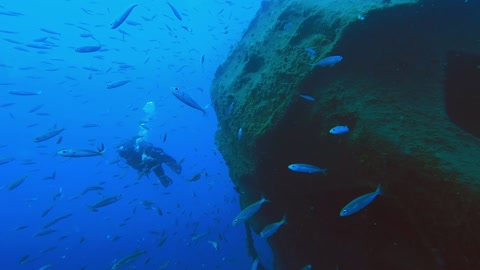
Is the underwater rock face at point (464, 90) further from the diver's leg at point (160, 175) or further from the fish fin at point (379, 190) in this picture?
the diver's leg at point (160, 175)

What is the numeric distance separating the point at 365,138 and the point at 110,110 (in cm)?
7266

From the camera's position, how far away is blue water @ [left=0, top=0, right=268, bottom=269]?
2355 cm

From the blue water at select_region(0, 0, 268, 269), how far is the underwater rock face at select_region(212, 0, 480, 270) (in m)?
6.95

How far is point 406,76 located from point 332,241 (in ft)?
10.5

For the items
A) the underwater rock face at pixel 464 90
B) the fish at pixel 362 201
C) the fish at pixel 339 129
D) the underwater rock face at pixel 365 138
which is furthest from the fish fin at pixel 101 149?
the underwater rock face at pixel 464 90

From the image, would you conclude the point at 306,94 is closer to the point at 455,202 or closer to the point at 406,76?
the point at 406,76

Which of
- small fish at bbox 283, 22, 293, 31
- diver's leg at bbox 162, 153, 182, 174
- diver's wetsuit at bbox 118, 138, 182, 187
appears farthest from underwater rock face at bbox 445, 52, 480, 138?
diver's leg at bbox 162, 153, 182, 174

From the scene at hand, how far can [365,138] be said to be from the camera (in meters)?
4.32

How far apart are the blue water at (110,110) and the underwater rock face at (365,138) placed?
6949mm

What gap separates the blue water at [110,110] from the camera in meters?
23.5

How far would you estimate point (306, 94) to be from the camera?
5.24 m

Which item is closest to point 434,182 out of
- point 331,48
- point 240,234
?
point 331,48

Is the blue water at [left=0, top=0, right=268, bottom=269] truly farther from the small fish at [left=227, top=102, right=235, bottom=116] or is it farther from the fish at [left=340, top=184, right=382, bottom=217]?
the fish at [left=340, top=184, right=382, bottom=217]

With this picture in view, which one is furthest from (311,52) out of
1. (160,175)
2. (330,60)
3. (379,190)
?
(160,175)
